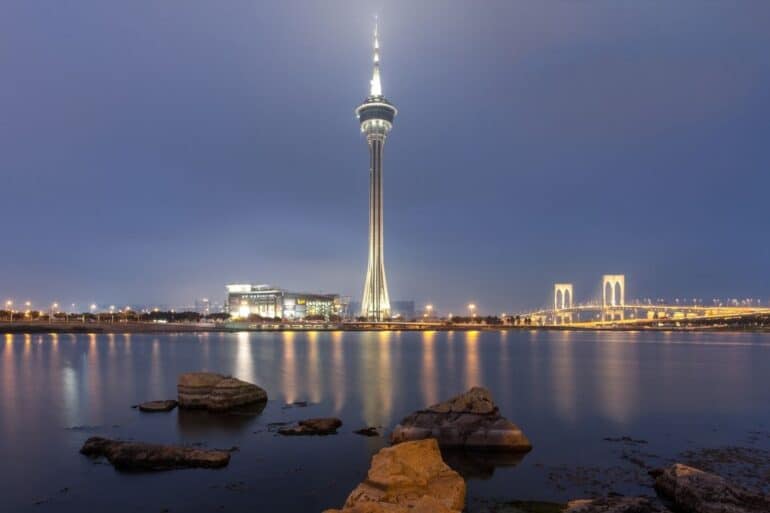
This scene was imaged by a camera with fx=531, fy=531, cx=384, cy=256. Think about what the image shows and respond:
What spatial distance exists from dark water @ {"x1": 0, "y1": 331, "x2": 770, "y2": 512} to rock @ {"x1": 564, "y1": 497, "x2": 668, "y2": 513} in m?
1.89

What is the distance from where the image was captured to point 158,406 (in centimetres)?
2292

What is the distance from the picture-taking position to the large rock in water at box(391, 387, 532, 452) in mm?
15891

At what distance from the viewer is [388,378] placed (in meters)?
36.2

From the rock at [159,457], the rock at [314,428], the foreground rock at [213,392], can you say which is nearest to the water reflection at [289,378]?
the foreground rock at [213,392]

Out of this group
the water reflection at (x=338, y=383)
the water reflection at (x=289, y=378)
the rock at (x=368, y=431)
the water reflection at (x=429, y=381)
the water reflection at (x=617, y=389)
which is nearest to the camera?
the rock at (x=368, y=431)

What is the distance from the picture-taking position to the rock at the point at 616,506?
959cm

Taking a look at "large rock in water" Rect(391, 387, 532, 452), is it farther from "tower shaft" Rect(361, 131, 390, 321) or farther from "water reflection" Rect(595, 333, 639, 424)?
"tower shaft" Rect(361, 131, 390, 321)

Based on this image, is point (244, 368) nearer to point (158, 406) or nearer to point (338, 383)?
point (338, 383)

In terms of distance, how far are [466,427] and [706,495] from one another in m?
6.93

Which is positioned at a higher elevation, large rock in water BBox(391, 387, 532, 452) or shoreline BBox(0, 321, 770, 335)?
large rock in water BBox(391, 387, 532, 452)

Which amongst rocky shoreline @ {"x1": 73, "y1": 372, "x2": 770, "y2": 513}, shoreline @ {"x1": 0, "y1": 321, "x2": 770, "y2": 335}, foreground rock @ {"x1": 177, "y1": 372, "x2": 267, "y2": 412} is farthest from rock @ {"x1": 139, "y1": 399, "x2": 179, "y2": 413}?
shoreline @ {"x1": 0, "y1": 321, "x2": 770, "y2": 335}

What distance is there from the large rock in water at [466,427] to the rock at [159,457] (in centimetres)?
538

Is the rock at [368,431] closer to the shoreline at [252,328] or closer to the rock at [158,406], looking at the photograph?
the rock at [158,406]

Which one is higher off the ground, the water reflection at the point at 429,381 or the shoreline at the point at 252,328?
the water reflection at the point at 429,381
